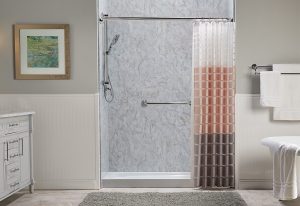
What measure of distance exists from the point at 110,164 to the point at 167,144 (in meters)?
0.77

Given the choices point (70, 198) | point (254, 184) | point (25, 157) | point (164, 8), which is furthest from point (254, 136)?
point (25, 157)

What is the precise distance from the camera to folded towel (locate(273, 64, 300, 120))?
3.90m

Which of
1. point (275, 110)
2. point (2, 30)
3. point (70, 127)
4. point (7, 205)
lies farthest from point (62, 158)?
point (275, 110)

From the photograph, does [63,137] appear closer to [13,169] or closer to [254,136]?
[13,169]

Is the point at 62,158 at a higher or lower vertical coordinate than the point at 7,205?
higher

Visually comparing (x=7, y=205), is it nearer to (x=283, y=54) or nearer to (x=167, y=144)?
(x=167, y=144)

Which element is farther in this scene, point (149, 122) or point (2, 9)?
point (149, 122)

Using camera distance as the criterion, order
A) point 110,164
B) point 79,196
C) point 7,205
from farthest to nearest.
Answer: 1. point 110,164
2. point 79,196
3. point 7,205

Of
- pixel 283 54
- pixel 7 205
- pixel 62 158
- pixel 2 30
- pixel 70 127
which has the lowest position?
pixel 7 205

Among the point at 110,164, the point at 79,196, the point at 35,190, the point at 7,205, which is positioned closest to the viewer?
the point at 7,205

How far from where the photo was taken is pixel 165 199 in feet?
11.8

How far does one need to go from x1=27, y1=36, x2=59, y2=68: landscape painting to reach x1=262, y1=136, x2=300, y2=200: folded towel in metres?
2.31

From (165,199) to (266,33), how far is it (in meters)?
1.94

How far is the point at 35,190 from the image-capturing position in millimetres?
4047
